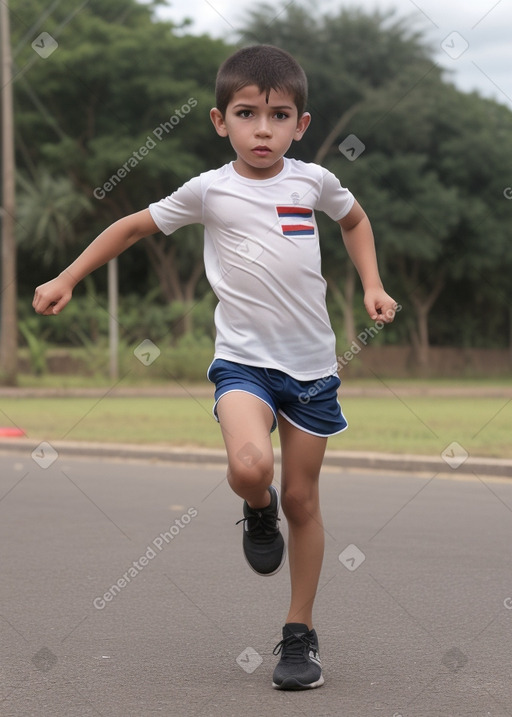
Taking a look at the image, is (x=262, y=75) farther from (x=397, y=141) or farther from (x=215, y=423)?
(x=397, y=141)

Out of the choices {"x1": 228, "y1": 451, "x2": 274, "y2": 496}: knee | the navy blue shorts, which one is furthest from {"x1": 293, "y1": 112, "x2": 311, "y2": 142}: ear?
{"x1": 228, "y1": 451, "x2": 274, "y2": 496}: knee

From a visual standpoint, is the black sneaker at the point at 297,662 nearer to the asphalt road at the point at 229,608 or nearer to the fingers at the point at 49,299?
the asphalt road at the point at 229,608

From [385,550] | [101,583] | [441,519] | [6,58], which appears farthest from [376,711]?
[6,58]

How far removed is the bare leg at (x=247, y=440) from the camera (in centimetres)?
374

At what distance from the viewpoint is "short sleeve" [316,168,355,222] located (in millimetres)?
4129

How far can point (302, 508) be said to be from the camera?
4.05 metres

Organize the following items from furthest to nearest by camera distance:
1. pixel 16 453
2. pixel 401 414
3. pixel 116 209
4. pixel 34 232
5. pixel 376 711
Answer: pixel 116 209 → pixel 34 232 → pixel 401 414 → pixel 16 453 → pixel 376 711

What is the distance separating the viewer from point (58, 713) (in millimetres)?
3736

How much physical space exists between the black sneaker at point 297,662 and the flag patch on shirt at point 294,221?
127cm

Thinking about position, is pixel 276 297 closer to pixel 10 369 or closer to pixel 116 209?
pixel 10 369

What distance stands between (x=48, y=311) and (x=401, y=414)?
1514 cm

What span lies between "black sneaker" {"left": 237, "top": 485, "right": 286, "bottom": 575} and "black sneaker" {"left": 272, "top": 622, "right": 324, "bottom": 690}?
217mm

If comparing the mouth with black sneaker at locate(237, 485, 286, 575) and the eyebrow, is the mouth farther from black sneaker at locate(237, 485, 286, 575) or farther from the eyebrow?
black sneaker at locate(237, 485, 286, 575)

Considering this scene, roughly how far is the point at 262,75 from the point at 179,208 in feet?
1.67
